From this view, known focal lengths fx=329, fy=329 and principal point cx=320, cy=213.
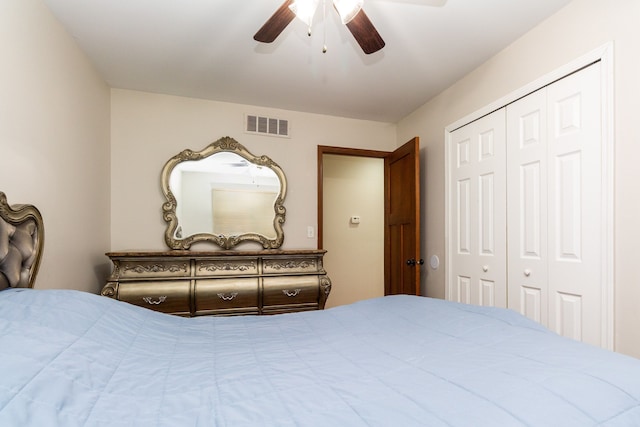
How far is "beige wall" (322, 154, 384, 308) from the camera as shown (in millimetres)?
4473

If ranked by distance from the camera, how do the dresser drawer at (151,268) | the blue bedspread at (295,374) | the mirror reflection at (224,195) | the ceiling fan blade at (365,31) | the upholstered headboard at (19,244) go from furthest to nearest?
the mirror reflection at (224,195), the dresser drawer at (151,268), the ceiling fan blade at (365,31), the upholstered headboard at (19,244), the blue bedspread at (295,374)

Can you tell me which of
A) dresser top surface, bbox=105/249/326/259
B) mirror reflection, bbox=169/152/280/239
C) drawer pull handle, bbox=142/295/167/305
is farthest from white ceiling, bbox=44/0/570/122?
drawer pull handle, bbox=142/295/167/305

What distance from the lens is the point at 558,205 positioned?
201cm

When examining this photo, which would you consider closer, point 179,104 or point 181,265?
point 181,265

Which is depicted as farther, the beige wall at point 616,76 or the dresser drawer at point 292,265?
the dresser drawer at point 292,265

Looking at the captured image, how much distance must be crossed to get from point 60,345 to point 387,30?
7.66 ft

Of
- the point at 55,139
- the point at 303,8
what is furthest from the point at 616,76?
the point at 55,139

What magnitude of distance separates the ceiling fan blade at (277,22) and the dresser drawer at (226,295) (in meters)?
1.89

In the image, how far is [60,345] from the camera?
87cm

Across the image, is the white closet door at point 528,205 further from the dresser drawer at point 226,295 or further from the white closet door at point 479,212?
the dresser drawer at point 226,295

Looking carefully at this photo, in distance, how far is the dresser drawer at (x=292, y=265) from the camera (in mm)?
2941

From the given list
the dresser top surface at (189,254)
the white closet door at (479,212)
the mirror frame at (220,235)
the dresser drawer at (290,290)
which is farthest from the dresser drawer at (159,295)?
the white closet door at (479,212)

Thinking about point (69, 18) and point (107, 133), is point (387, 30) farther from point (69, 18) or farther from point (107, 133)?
point (107, 133)

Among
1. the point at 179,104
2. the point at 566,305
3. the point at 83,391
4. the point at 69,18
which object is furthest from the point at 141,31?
the point at 566,305
